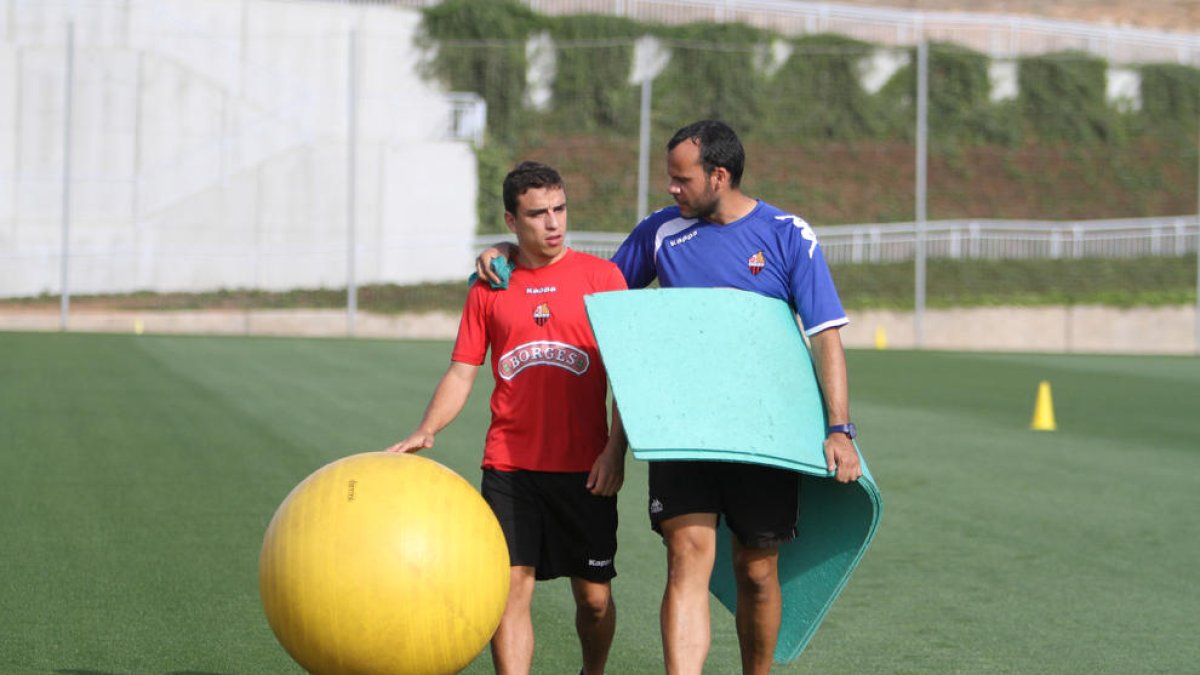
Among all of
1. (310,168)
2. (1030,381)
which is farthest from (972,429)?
(310,168)

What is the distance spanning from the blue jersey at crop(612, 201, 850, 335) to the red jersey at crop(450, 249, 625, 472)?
30 cm

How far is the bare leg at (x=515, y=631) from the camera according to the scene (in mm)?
5297

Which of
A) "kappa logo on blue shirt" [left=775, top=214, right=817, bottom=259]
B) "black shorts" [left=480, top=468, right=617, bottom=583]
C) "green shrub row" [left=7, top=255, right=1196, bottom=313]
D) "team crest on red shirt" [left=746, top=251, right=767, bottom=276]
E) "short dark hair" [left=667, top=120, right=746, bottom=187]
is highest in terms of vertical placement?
"green shrub row" [left=7, top=255, right=1196, bottom=313]

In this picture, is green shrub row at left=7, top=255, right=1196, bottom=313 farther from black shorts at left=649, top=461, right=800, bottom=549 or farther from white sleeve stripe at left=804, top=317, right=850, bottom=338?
white sleeve stripe at left=804, top=317, right=850, bottom=338

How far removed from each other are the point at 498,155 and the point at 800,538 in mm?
Result: 29543

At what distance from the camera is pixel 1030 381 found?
66.7 ft

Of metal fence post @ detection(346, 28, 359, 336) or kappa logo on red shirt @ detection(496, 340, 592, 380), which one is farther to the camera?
metal fence post @ detection(346, 28, 359, 336)

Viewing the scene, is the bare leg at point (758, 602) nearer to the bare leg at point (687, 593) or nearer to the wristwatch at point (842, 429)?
the bare leg at point (687, 593)

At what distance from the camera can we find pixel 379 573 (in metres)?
4.59

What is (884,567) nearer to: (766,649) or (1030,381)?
(766,649)

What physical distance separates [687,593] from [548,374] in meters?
0.82

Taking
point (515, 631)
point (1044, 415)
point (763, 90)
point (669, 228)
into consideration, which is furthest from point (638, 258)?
point (763, 90)

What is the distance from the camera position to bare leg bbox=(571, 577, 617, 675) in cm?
541

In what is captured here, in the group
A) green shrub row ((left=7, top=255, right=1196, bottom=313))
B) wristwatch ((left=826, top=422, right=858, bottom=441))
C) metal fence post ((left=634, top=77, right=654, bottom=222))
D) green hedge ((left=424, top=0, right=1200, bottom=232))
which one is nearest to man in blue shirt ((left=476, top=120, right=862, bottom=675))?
wristwatch ((left=826, top=422, right=858, bottom=441))
